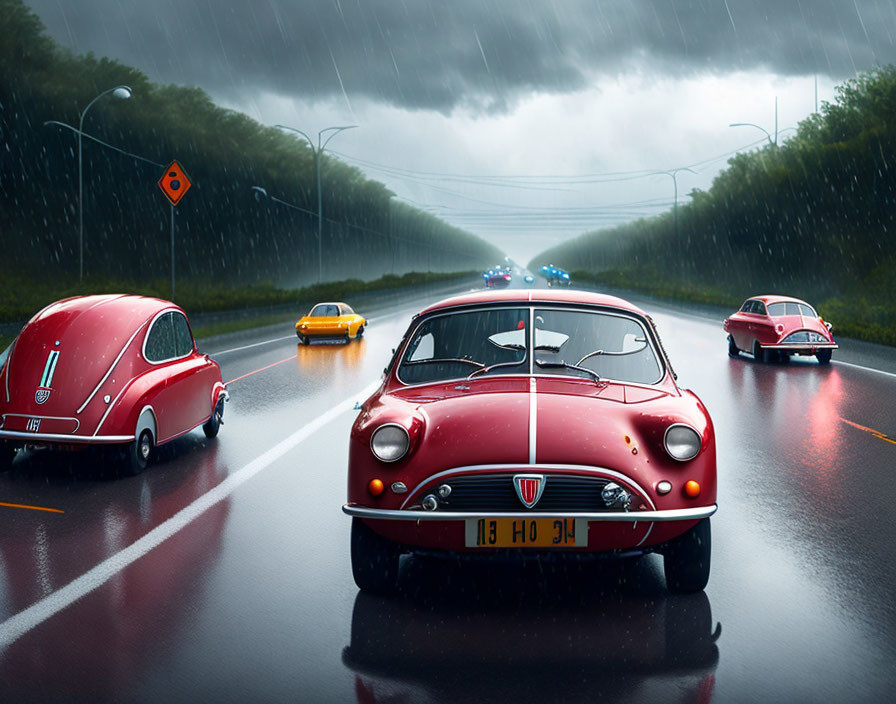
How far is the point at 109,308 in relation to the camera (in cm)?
902

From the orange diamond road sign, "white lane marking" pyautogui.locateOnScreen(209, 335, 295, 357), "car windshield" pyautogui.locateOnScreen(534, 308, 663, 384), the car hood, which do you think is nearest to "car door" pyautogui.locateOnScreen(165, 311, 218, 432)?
"car windshield" pyautogui.locateOnScreen(534, 308, 663, 384)

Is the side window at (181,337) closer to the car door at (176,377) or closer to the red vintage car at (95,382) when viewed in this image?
the car door at (176,377)

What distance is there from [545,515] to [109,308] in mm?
5891

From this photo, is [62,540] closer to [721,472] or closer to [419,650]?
[419,650]

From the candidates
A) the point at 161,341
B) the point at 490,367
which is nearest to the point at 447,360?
the point at 490,367

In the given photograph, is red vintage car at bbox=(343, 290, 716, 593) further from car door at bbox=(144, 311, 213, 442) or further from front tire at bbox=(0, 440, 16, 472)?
front tire at bbox=(0, 440, 16, 472)

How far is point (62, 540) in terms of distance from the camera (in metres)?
6.25

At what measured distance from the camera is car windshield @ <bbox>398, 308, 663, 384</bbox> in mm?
5887

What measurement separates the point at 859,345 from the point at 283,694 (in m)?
24.2

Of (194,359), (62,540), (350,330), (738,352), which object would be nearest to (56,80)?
(350,330)

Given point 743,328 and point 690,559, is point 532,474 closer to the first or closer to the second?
point 690,559

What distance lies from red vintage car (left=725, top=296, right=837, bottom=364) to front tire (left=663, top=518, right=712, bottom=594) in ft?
51.0

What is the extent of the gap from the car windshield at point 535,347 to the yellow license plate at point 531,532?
134cm

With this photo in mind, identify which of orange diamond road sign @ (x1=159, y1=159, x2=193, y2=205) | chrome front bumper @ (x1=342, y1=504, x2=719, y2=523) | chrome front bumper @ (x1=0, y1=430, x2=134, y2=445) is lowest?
chrome front bumper @ (x1=0, y1=430, x2=134, y2=445)
